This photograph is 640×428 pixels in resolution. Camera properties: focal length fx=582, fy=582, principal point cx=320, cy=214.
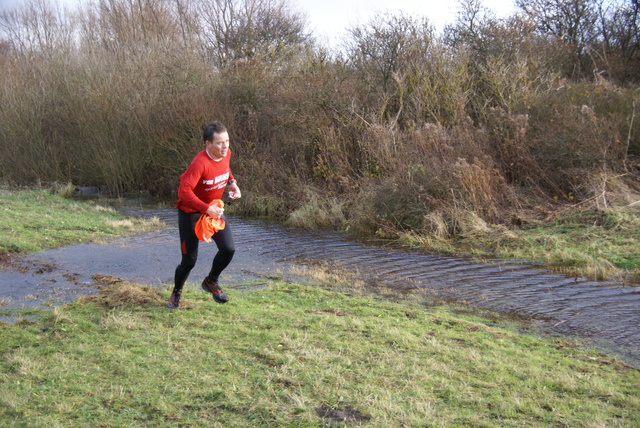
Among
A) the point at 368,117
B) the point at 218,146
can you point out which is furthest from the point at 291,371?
the point at 368,117

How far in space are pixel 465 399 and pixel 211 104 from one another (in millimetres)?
18224

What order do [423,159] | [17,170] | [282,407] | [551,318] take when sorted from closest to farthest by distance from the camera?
[282,407] < [551,318] < [423,159] < [17,170]

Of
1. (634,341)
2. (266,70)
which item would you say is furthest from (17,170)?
(634,341)

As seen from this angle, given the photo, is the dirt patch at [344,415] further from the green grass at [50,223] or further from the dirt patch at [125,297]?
the green grass at [50,223]

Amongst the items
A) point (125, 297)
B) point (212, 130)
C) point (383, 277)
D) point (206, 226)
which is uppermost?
point (212, 130)

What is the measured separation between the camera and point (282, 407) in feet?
12.8

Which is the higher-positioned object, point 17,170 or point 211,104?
point 211,104

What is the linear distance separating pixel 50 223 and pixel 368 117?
9.99 m

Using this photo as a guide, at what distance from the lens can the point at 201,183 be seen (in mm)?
6266

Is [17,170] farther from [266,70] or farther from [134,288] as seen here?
[134,288]

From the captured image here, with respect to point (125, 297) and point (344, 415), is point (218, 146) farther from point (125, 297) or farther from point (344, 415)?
point (344, 415)

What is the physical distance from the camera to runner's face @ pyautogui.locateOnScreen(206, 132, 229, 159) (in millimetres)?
6145

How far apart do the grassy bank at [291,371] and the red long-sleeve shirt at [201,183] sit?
3.90 ft

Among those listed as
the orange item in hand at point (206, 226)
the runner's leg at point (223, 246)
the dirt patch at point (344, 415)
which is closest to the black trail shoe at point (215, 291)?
the runner's leg at point (223, 246)
